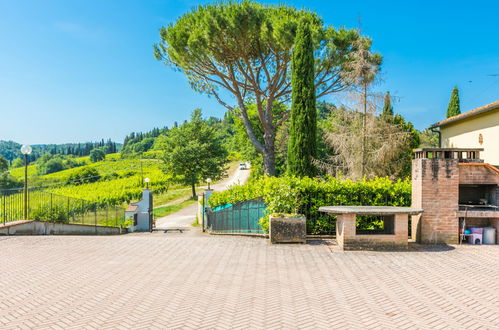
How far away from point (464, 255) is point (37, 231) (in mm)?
11667

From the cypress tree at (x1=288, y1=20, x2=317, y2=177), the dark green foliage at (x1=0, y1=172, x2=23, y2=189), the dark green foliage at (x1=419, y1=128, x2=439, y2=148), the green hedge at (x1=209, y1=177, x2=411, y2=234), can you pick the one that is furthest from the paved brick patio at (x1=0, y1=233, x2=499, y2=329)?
the dark green foliage at (x1=0, y1=172, x2=23, y2=189)

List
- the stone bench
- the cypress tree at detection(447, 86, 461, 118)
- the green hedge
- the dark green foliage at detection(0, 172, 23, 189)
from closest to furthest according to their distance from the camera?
the stone bench
the green hedge
the cypress tree at detection(447, 86, 461, 118)
the dark green foliage at detection(0, 172, 23, 189)

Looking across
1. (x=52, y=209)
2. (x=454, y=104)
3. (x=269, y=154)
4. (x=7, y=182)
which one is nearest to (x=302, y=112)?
(x=269, y=154)

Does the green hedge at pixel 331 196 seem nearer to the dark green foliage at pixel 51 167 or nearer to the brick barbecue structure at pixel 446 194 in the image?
the brick barbecue structure at pixel 446 194

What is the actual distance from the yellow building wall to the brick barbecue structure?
4.42 metres

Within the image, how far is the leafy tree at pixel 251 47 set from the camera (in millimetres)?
17172

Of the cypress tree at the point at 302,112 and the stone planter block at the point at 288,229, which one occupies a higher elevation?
the cypress tree at the point at 302,112

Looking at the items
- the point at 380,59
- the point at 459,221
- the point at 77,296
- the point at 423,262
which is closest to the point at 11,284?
the point at 77,296

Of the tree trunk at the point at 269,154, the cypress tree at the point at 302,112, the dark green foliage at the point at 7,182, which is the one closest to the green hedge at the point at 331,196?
the cypress tree at the point at 302,112

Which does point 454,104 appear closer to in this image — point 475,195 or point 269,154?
point 269,154

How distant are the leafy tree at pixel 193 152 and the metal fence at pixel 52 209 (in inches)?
Result: 674

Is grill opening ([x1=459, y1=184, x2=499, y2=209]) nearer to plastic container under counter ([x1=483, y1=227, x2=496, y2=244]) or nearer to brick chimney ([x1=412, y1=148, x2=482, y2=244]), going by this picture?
plastic container under counter ([x1=483, y1=227, x2=496, y2=244])

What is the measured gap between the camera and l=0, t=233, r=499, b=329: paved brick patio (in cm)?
400

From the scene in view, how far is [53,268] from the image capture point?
243 inches
